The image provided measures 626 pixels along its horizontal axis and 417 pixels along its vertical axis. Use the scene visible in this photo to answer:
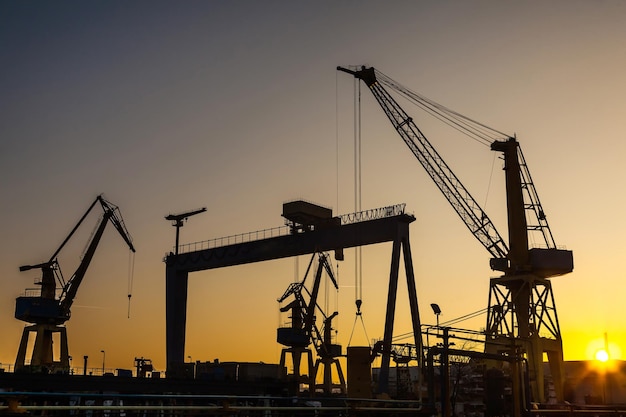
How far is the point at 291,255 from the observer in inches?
2945

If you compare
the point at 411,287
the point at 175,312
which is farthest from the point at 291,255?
the point at 175,312

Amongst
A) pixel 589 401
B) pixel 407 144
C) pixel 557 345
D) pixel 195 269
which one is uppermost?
pixel 407 144

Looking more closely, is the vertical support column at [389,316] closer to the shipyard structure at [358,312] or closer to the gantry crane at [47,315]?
the shipyard structure at [358,312]

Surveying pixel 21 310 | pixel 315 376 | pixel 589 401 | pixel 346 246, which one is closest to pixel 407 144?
pixel 346 246

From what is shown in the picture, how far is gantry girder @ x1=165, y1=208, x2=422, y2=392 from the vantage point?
6706 centimetres

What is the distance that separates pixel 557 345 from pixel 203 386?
113ft

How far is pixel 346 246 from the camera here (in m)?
70.4

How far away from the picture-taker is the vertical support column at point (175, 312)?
275 ft

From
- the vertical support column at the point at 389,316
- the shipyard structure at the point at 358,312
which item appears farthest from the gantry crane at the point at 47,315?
the vertical support column at the point at 389,316

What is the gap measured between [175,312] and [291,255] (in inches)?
716

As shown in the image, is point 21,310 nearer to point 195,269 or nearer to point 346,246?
point 195,269

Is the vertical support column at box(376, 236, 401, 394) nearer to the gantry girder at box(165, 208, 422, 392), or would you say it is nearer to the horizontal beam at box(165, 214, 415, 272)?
the gantry girder at box(165, 208, 422, 392)

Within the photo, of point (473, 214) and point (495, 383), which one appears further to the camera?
point (473, 214)

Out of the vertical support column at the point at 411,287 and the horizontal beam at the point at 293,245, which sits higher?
the horizontal beam at the point at 293,245
